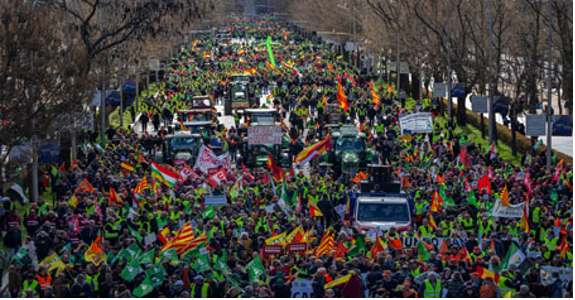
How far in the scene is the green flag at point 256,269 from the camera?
19844mm

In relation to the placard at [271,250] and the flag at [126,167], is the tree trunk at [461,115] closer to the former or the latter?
the flag at [126,167]

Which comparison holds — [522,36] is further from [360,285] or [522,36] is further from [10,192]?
[360,285]

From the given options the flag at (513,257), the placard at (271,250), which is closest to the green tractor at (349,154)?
the placard at (271,250)

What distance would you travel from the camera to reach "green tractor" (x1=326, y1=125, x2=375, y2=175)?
39.8 meters

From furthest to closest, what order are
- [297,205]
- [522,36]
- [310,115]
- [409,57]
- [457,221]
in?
[409,57] → [310,115] → [522,36] → [297,205] → [457,221]

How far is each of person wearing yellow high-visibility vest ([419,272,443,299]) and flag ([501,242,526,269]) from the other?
2686 mm

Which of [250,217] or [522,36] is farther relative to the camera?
[522,36]

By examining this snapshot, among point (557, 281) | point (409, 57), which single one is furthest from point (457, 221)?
point (409, 57)

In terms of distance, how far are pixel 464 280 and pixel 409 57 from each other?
54559mm

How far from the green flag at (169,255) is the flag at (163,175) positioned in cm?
1098

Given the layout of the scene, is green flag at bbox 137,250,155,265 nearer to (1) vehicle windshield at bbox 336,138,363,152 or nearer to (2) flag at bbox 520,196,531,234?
(2) flag at bbox 520,196,531,234

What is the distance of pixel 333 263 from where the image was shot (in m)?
19.8

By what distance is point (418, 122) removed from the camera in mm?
40875

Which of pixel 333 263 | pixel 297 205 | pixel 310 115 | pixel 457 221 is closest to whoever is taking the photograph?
pixel 333 263
